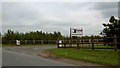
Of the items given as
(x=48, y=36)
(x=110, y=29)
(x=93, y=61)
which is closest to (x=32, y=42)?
(x=48, y=36)

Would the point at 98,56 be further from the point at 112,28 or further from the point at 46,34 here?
the point at 46,34

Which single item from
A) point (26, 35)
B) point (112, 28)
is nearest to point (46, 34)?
point (26, 35)

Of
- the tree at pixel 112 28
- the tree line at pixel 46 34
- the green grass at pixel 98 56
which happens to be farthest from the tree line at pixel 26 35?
the green grass at pixel 98 56

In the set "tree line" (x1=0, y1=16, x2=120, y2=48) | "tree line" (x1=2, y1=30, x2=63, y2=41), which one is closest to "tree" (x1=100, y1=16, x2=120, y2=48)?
"tree line" (x1=0, y1=16, x2=120, y2=48)

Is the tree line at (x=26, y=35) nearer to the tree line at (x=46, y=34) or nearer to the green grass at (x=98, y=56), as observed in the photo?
the tree line at (x=46, y=34)

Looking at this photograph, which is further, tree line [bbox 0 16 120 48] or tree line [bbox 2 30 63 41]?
tree line [bbox 2 30 63 41]

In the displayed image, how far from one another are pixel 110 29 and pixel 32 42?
3348 cm

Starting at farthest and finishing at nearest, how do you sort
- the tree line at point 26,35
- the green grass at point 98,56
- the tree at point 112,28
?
the tree line at point 26,35, the tree at point 112,28, the green grass at point 98,56

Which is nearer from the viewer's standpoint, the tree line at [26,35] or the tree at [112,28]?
the tree at [112,28]

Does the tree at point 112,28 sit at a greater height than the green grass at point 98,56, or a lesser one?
greater

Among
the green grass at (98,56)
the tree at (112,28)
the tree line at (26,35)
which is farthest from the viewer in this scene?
the tree line at (26,35)

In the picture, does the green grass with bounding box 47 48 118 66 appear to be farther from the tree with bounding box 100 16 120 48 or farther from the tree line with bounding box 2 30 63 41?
the tree line with bounding box 2 30 63 41

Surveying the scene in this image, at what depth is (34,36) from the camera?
6719 centimetres

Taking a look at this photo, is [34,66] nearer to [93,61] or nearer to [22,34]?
[93,61]
